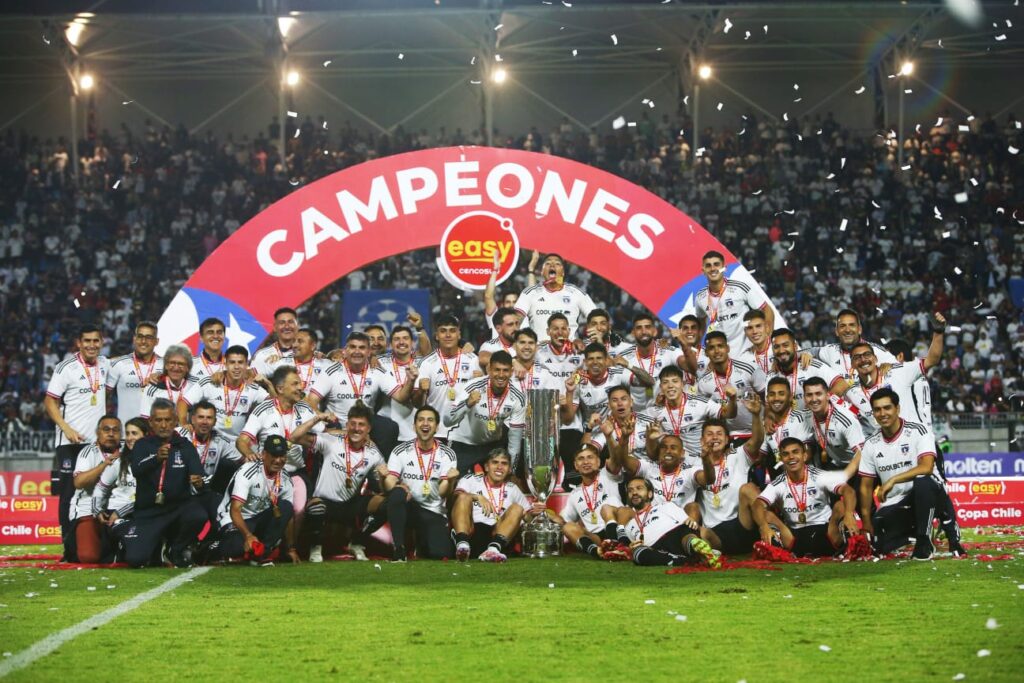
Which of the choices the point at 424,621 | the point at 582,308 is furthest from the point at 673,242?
the point at 424,621

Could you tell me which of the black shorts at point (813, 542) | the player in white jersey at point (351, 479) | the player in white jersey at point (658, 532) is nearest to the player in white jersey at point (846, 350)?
the black shorts at point (813, 542)

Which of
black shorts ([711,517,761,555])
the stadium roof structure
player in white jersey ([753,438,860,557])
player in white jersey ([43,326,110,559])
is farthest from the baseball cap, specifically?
the stadium roof structure

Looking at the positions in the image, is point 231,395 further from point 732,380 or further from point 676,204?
point 676,204

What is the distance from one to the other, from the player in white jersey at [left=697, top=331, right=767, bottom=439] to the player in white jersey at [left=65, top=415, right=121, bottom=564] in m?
5.11

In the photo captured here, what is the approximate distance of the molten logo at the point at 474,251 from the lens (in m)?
13.5

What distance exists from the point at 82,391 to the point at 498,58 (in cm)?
1847

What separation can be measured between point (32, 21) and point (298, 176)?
6473 millimetres

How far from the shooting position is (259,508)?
10.2 meters

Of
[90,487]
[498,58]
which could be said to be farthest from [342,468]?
[498,58]

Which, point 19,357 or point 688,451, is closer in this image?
point 688,451

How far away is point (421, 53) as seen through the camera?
31.2 meters

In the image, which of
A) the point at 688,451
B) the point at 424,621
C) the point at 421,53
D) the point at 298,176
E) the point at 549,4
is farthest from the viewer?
the point at 421,53

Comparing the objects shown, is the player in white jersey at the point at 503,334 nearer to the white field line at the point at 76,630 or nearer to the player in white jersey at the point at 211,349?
the player in white jersey at the point at 211,349

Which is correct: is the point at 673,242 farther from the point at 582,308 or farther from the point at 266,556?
the point at 266,556
